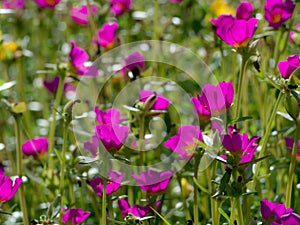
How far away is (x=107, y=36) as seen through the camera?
138cm

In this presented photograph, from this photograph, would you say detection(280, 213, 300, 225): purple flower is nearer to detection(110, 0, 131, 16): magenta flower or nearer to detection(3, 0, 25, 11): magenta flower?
detection(110, 0, 131, 16): magenta flower

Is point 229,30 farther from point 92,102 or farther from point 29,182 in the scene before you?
point 29,182

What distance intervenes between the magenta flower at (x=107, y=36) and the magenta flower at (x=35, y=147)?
277 millimetres

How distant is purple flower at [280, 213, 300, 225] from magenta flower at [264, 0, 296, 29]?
469mm

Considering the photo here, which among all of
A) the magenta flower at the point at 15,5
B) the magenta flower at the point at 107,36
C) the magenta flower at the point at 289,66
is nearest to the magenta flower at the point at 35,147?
the magenta flower at the point at 107,36

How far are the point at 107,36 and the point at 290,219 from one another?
77cm

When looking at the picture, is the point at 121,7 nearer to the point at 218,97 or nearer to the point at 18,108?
the point at 18,108

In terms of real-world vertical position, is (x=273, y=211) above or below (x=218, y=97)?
below

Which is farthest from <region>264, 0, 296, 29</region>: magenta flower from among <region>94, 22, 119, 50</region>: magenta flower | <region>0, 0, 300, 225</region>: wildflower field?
<region>94, 22, 119, 50</region>: magenta flower

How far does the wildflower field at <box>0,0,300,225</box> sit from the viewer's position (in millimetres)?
862

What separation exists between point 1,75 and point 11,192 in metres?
1.27

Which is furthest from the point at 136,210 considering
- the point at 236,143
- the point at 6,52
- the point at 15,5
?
the point at 15,5

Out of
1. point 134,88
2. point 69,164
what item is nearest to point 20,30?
point 134,88

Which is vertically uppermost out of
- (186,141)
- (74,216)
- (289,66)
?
(289,66)
